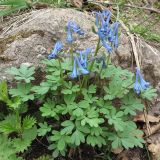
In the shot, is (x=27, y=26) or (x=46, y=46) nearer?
(x=46, y=46)

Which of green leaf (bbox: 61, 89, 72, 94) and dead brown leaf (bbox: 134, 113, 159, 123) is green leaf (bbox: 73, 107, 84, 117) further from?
dead brown leaf (bbox: 134, 113, 159, 123)

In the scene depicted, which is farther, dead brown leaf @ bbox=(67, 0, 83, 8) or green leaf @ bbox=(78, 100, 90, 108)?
dead brown leaf @ bbox=(67, 0, 83, 8)

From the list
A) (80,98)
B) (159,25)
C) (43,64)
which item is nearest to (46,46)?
(43,64)

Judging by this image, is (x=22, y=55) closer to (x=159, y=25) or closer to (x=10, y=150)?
(x=10, y=150)

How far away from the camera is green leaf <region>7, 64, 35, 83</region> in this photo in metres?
2.83

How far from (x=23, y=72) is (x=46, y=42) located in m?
0.50

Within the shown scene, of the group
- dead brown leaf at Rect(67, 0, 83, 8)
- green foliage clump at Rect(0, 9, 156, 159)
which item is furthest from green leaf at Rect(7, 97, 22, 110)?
dead brown leaf at Rect(67, 0, 83, 8)

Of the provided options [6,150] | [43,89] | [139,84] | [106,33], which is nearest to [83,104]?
[43,89]

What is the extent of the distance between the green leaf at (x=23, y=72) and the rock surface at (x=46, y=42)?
210 millimetres

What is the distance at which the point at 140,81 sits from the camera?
2.72m

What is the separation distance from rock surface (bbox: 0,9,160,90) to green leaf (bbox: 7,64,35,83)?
0.21 m

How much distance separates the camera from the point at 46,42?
3.28 meters

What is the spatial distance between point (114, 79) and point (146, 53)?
884 millimetres

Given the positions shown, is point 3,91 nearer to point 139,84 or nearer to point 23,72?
point 23,72
